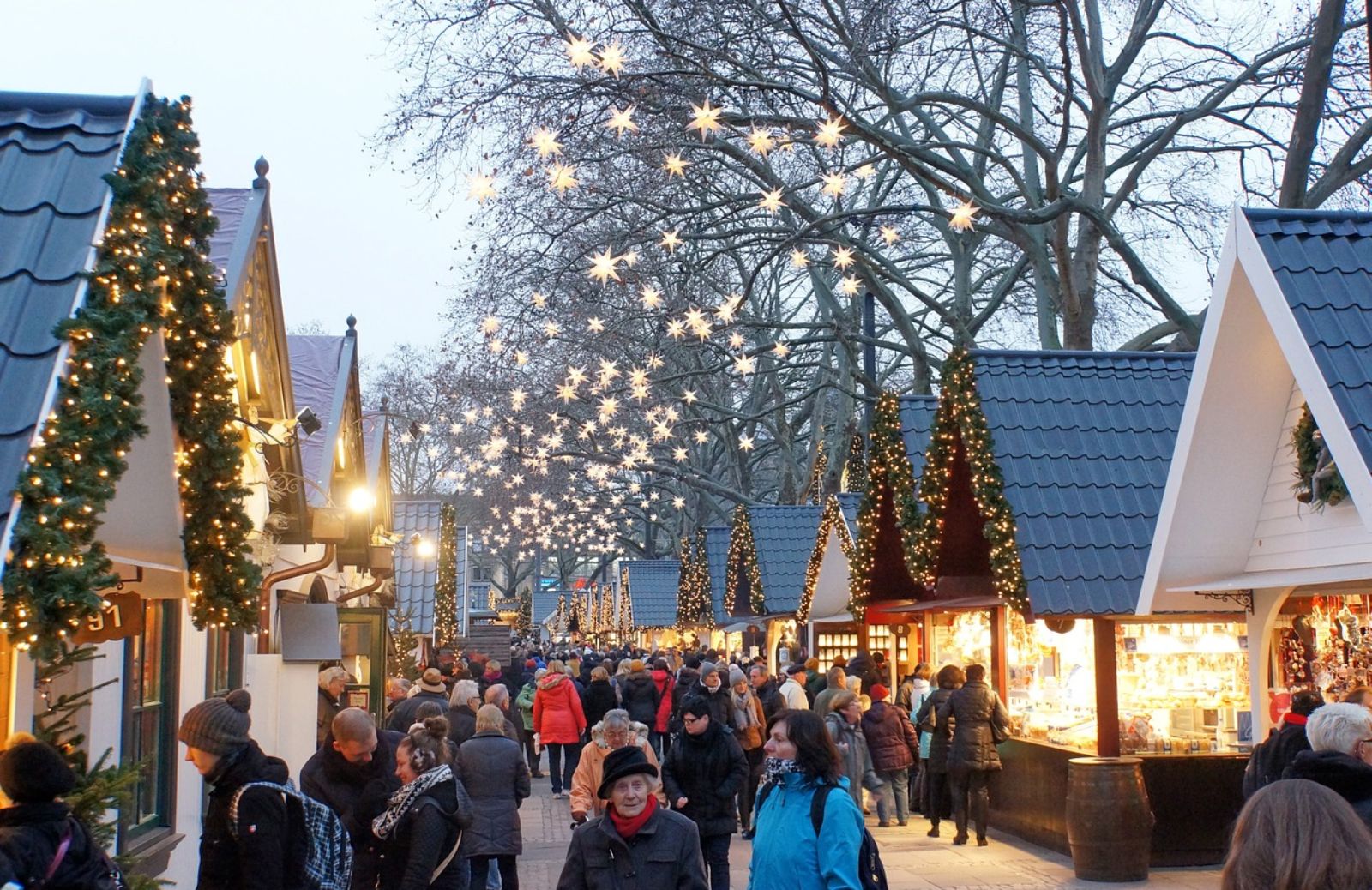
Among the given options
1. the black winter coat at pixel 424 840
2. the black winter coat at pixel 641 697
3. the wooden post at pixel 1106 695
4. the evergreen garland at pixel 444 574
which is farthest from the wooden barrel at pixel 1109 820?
the evergreen garland at pixel 444 574

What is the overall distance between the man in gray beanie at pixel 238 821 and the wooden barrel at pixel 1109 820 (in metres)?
8.60

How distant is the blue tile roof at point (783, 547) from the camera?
92.6 feet

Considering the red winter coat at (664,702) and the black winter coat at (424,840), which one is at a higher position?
the black winter coat at (424,840)

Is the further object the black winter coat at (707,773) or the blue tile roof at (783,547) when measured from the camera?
the blue tile roof at (783,547)

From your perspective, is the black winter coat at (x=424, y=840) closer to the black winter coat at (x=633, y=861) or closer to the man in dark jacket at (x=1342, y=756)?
the black winter coat at (x=633, y=861)

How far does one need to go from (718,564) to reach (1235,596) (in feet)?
77.4

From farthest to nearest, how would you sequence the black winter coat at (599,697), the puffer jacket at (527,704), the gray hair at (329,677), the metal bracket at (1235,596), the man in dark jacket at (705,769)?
1. the puffer jacket at (527,704)
2. the black winter coat at (599,697)
3. the gray hair at (329,677)
4. the metal bracket at (1235,596)
5. the man in dark jacket at (705,769)

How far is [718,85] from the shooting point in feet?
44.5

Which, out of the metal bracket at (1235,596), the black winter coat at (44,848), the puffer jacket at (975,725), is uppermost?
the metal bracket at (1235,596)

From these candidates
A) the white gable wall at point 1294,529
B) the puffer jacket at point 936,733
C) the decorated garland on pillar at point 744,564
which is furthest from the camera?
the decorated garland on pillar at point 744,564

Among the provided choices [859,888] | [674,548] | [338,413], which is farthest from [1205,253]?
[674,548]

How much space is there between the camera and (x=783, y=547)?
2873cm

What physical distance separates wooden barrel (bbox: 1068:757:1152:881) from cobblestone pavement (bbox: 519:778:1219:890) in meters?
0.16

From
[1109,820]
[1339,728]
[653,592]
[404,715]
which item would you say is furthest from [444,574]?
[1339,728]
